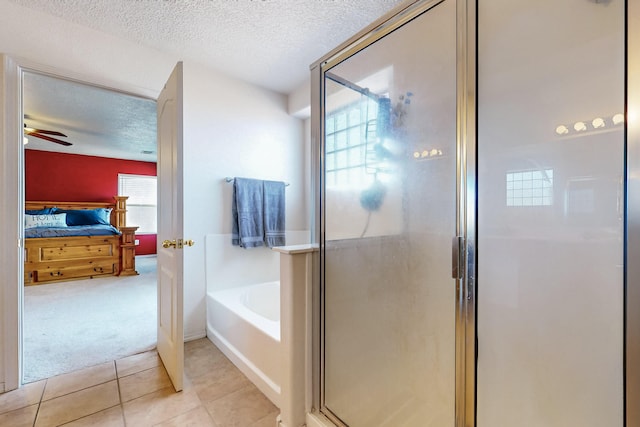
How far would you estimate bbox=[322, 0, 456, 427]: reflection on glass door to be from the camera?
39.4 inches

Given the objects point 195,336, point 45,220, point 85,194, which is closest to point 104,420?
point 195,336

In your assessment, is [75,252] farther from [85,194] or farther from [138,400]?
[138,400]

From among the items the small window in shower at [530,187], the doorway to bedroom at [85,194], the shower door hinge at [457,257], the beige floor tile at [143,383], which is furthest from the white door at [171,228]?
the small window in shower at [530,187]

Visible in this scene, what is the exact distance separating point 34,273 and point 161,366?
13.1 feet

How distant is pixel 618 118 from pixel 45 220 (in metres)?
7.23

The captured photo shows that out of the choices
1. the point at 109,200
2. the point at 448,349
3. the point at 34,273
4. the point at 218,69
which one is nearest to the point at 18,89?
the point at 218,69

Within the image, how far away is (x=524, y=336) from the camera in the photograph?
84cm

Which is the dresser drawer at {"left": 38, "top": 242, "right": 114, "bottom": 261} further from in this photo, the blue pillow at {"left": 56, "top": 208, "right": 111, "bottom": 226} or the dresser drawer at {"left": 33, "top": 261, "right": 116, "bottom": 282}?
the blue pillow at {"left": 56, "top": 208, "right": 111, "bottom": 226}

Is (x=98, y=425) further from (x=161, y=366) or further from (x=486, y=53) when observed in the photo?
(x=486, y=53)

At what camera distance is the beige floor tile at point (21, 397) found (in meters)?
1.59

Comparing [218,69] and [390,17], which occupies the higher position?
[218,69]

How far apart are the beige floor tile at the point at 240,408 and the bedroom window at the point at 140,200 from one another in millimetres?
6071

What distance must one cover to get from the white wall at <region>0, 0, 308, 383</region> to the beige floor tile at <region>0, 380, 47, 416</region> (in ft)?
1.10

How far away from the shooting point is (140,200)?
6660mm
